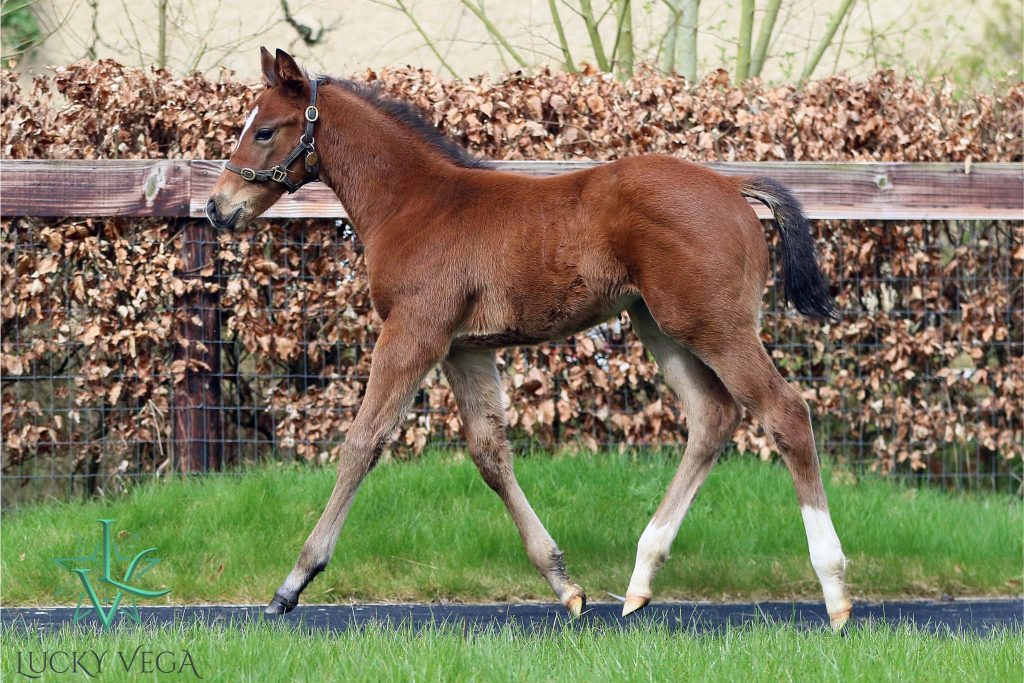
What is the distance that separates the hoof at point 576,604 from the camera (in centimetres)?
490

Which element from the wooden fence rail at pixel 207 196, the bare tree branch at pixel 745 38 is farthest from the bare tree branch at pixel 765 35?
the wooden fence rail at pixel 207 196

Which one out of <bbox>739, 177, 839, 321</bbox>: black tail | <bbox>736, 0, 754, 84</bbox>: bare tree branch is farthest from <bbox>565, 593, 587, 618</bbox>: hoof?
<bbox>736, 0, 754, 84</bbox>: bare tree branch

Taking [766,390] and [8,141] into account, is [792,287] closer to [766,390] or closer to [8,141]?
[766,390]

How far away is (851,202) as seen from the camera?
6.67m

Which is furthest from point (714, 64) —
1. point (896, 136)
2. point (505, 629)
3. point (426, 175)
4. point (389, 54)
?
point (505, 629)

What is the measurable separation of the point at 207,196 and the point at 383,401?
2.41 metres

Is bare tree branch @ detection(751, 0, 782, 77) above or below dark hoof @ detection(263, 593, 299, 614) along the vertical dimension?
above

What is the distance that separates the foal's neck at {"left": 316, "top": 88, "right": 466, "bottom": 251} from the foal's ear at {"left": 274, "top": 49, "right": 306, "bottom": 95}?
5.3 inches

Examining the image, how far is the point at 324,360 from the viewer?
6.95 m

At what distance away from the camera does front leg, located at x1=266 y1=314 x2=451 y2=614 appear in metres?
4.74

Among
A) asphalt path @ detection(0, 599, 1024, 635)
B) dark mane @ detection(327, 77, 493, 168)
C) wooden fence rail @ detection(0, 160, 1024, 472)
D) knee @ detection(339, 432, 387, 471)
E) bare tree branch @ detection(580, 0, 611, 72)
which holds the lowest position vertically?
asphalt path @ detection(0, 599, 1024, 635)

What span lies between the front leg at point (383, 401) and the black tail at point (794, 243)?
1.49 metres

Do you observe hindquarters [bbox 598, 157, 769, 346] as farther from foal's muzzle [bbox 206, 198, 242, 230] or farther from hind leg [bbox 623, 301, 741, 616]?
foal's muzzle [bbox 206, 198, 242, 230]

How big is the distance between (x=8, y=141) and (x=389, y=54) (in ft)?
21.9
